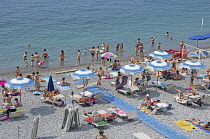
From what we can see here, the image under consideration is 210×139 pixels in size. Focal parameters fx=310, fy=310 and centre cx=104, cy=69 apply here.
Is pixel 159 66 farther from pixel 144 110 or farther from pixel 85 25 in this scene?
pixel 85 25

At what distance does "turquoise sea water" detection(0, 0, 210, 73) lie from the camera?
111ft

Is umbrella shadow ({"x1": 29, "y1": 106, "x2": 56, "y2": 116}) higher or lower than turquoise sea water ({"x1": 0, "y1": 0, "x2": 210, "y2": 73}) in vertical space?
lower

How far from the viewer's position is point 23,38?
37156mm

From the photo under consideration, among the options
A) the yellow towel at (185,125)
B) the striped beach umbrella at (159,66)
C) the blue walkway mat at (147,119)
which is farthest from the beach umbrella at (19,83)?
the yellow towel at (185,125)

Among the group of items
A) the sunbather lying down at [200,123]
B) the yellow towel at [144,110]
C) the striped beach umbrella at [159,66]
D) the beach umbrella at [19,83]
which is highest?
the striped beach umbrella at [159,66]

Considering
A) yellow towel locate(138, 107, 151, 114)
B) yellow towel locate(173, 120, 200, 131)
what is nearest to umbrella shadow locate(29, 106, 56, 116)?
yellow towel locate(138, 107, 151, 114)

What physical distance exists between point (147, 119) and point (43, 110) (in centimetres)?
534

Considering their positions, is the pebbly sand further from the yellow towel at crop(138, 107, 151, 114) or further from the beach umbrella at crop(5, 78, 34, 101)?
the beach umbrella at crop(5, 78, 34, 101)

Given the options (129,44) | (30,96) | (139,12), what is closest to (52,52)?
(129,44)

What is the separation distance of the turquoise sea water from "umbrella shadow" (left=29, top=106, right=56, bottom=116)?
11.0 m

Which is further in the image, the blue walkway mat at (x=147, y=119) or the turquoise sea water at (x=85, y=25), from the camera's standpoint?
the turquoise sea water at (x=85, y=25)

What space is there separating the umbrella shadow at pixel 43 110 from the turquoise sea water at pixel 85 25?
11040 millimetres

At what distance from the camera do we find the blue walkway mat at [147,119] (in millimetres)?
13819

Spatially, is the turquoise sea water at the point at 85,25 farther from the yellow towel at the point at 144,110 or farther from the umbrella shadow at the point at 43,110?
the yellow towel at the point at 144,110
